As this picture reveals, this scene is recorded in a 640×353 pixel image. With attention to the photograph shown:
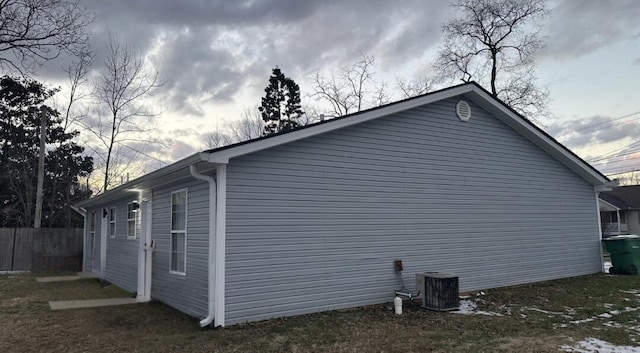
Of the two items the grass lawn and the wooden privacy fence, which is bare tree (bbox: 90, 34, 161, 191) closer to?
the wooden privacy fence

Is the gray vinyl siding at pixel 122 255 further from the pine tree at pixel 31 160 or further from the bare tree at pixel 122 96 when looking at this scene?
the pine tree at pixel 31 160

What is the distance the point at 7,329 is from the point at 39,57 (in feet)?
15.9

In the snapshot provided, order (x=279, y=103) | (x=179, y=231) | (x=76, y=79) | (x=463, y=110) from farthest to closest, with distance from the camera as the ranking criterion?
1. (x=279, y=103)
2. (x=76, y=79)
3. (x=463, y=110)
4. (x=179, y=231)

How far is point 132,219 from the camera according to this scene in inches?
421

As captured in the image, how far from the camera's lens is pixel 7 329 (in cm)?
665

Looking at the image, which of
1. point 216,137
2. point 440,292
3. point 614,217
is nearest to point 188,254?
point 440,292

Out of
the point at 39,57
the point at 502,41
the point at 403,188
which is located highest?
the point at 502,41

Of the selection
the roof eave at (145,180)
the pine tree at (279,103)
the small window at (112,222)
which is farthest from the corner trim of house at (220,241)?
the pine tree at (279,103)

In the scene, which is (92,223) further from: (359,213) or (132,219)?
(359,213)

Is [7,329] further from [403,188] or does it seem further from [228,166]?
[403,188]

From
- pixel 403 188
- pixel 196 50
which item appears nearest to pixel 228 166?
pixel 403 188

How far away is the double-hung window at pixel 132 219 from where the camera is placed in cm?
1038

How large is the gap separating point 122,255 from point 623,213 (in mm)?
33580

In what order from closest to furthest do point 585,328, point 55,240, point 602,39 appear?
1. point 585,328
2. point 602,39
3. point 55,240
